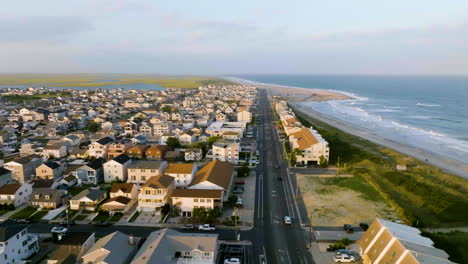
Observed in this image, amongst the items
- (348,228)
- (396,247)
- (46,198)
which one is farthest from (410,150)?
(46,198)

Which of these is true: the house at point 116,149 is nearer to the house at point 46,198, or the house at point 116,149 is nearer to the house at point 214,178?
the house at point 46,198

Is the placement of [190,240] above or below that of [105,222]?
above

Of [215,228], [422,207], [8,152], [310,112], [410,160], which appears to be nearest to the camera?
[215,228]

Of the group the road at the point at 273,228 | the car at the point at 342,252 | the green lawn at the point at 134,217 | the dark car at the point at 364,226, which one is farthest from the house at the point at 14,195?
the dark car at the point at 364,226

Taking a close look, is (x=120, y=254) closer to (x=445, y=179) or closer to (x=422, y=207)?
(x=422, y=207)

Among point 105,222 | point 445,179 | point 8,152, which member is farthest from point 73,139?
point 445,179

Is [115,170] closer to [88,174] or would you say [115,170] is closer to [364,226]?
[88,174]

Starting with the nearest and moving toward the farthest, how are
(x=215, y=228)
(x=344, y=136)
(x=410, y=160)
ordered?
(x=215, y=228), (x=410, y=160), (x=344, y=136)
